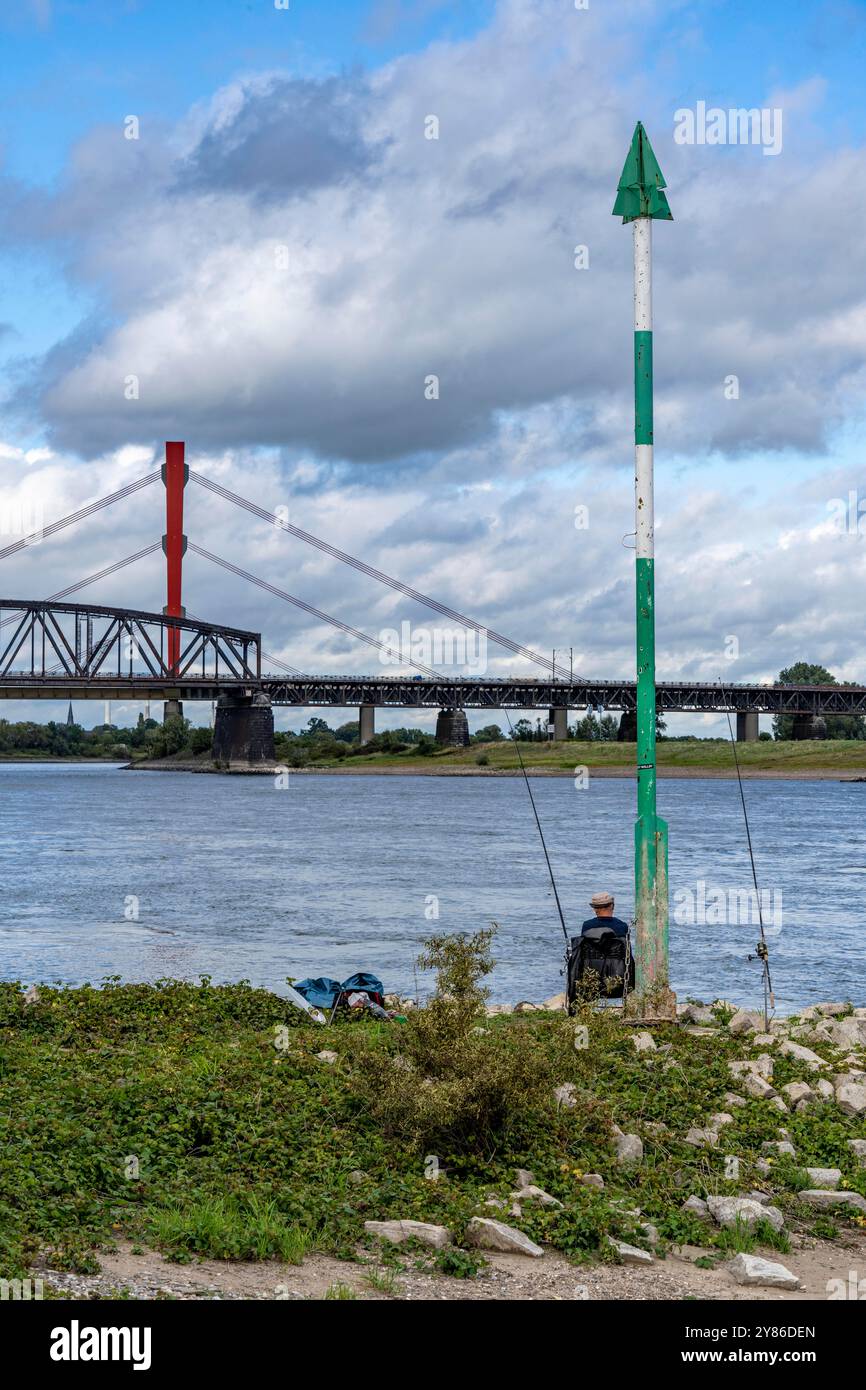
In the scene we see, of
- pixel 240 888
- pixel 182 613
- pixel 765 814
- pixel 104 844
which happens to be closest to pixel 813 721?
pixel 182 613

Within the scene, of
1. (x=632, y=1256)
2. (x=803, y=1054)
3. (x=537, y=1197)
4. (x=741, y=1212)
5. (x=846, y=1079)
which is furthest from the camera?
(x=803, y=1054)

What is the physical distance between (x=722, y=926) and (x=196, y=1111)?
21051 millimetres

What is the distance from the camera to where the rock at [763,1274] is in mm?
7664

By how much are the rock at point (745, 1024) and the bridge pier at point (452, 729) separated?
138392mm

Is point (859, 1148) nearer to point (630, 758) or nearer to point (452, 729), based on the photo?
point (630, 758)

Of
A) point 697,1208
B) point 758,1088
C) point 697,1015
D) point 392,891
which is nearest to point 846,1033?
point 697,1015

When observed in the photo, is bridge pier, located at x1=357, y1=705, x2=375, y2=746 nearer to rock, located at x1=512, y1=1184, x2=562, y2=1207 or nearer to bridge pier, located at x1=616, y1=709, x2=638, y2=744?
bridge pier, located at x1=616, y1=709, x2=638, y2=744

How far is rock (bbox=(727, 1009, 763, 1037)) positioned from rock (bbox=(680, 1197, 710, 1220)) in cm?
517

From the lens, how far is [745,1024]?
14391 millimetres

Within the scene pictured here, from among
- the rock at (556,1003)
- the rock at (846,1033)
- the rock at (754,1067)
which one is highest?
the rock at (754,1067)

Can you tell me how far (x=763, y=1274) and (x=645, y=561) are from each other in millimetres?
8225

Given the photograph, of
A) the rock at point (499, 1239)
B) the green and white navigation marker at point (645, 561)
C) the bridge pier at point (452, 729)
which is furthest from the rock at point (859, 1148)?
the bridge pier at point (452, 729)

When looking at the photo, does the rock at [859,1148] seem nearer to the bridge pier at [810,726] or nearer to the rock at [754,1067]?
the rock at [754,1067]
